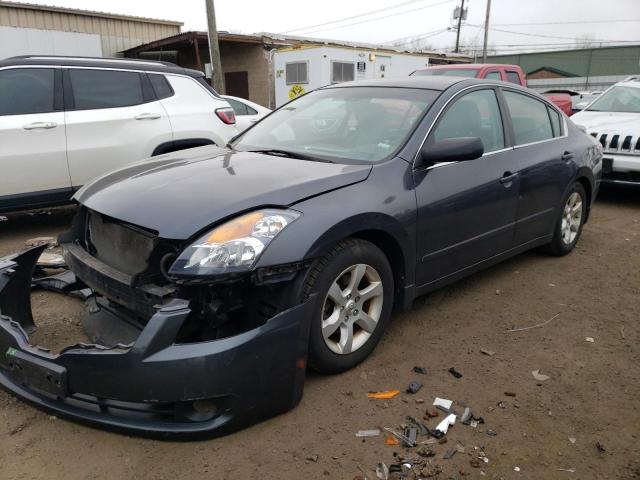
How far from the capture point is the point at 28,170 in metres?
5.28

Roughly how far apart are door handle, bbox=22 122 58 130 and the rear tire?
4.91 metres

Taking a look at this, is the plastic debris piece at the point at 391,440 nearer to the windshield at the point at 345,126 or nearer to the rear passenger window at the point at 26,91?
the windshield at the point at 345,126

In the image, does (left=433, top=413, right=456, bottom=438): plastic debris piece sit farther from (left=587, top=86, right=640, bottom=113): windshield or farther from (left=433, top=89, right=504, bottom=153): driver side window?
(left=587, top=86, right=640, bottom=113): windshield

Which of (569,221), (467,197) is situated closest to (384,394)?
(467,197)

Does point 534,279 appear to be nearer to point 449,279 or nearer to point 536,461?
point 449,279

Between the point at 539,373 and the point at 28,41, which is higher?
the point at 28,41

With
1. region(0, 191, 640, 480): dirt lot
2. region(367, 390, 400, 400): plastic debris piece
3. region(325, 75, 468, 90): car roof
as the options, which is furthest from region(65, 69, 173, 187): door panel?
region(367, 390, 400, 400): plastic debris piece

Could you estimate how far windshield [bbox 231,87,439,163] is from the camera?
3390mm

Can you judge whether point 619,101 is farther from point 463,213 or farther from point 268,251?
point 268,251

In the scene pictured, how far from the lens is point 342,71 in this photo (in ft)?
55.2

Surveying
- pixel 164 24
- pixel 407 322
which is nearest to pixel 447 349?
pixel 407 322

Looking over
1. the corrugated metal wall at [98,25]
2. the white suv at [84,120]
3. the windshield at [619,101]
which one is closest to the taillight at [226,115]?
the white suv at [84,120]

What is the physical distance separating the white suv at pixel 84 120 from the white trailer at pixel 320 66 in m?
9.91

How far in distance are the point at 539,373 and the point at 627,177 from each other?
5183 millimetres
